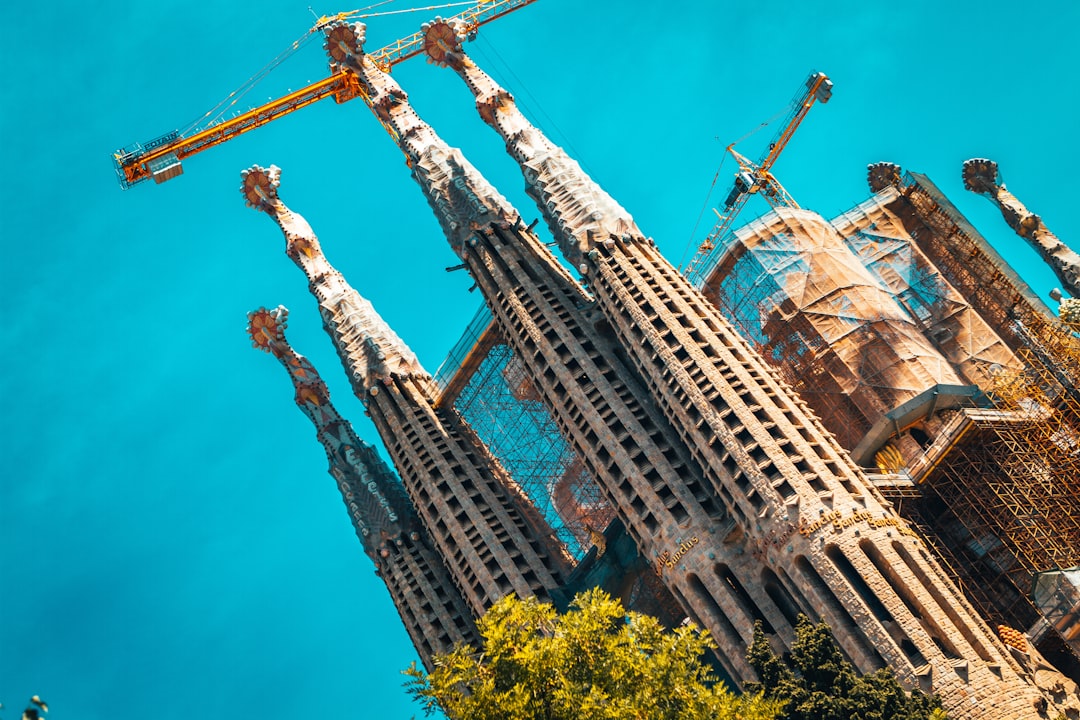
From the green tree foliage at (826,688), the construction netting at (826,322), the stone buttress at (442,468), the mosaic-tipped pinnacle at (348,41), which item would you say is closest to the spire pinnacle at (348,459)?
the stone buttress at (442,468)

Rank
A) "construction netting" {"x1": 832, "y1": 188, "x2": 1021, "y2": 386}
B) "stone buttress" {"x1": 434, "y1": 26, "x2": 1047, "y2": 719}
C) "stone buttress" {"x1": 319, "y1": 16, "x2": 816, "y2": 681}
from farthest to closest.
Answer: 1. "construction netting" {"x1": 832, "y1": 188, "x2": 1021, "y2": 386}
2. "stone buttress" {"x1": 319, "y1": 16, "x2": 816, "y2": 681}
3. "stone buttress" {"x1": 434, "y1": 26, "x2": 1047, "y2": 719}

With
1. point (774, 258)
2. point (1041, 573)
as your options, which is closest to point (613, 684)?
point (1041, 573)

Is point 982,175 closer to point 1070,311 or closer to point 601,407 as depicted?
point 1070,311

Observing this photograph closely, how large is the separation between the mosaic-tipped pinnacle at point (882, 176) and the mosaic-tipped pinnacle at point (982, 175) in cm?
420

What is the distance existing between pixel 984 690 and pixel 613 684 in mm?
11441

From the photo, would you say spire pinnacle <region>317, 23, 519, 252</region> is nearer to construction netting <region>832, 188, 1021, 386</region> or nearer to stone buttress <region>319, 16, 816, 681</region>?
stone buttress <region>319, 16, 816, 681</region>

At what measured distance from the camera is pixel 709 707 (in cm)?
3052

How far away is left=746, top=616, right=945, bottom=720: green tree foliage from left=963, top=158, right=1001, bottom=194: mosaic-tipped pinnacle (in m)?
27.0

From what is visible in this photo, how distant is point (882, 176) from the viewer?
63406 millimetres

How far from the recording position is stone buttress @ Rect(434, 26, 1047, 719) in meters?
38.4

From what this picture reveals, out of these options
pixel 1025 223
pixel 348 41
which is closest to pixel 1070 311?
pixel 1025 223

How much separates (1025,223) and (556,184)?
1731 cm

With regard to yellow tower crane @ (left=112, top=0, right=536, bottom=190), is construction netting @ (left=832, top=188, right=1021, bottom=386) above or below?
below

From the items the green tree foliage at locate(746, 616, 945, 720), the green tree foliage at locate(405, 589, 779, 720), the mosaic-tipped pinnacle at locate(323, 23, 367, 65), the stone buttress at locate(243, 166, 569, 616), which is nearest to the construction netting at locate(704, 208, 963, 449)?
the stone buttress at locate(243, 166, 569, 616)
